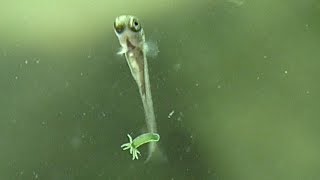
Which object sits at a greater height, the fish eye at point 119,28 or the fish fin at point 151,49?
the fish eye at point 119,28

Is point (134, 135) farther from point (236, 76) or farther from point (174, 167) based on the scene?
A: point (236, 76)

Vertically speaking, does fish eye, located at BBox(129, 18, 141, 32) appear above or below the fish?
above

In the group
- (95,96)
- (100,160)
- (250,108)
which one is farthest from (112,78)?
(250,108)

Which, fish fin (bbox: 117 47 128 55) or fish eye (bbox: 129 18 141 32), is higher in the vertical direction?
fish eye (bbox: 129 18 141 32)

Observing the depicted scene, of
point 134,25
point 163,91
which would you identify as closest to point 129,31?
point 134,25

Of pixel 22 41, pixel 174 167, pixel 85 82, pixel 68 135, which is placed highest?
pixel 22 41

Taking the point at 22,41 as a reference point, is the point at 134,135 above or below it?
below
